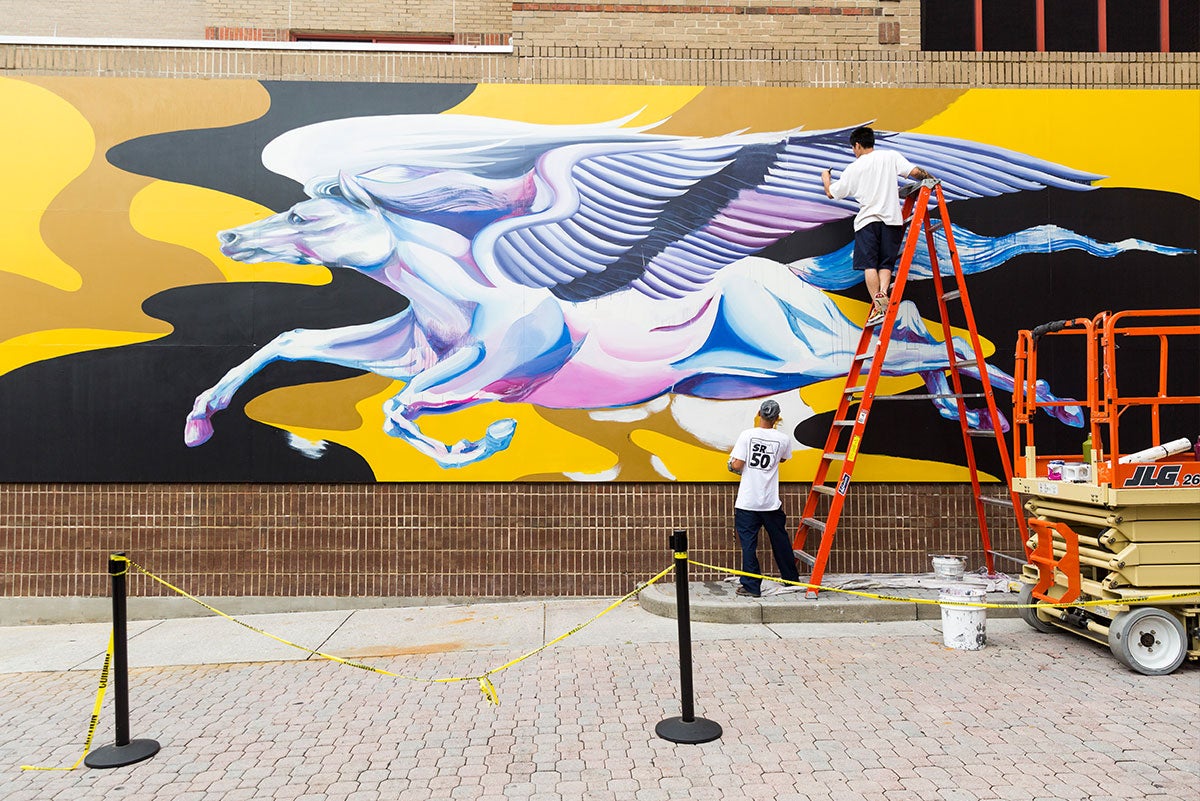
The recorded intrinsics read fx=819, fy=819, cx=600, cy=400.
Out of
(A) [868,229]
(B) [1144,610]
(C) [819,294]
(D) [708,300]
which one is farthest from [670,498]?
(B) [1144,610]

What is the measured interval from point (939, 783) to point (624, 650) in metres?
2.87

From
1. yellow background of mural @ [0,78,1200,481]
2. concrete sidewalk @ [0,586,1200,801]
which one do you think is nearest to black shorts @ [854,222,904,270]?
yellow background of mural @ [0,78,1200,481]

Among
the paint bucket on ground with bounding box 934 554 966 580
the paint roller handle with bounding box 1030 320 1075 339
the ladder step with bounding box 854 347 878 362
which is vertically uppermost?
the paint roller handle with bounding box 1030 320 1075 339

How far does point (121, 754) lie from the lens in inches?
180

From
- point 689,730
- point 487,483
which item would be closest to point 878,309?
point 487,483

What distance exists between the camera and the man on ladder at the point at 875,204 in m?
7.72

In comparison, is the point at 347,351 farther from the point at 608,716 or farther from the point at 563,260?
the point at 608,716

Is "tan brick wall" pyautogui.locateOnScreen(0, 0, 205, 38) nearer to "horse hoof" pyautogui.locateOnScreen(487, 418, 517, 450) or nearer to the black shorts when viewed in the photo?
"horse hoof" pyautogui.locateOnScreen(487, 418, 517, 450)

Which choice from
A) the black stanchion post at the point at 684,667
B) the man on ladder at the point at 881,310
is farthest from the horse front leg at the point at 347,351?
the black stanchion post at the point at 684,667

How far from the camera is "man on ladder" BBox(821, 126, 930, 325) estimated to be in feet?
25.3

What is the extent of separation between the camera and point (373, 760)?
14.7 ft

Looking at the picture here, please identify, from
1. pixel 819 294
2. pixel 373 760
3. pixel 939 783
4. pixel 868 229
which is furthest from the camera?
pixel 819 294

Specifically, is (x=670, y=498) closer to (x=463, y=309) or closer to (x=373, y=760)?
(x=463, y=309)

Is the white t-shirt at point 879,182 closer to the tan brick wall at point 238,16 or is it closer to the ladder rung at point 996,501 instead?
the ladder rung at point 996,501
